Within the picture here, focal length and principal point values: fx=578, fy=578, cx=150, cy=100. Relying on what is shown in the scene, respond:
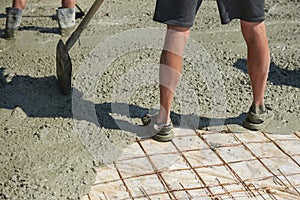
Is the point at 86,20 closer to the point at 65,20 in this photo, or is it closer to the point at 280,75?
the point at 65,20

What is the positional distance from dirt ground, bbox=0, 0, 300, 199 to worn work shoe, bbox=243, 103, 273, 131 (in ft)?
0.22

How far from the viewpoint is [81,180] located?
323cm

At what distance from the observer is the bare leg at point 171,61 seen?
3.45 metres

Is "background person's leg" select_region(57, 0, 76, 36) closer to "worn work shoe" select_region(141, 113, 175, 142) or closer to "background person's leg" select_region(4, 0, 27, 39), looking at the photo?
"background person's leg" select_region(4, 0, 27, 39)

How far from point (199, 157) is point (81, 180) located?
75 cm

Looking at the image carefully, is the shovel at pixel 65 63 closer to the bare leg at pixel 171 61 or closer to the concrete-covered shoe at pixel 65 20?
the bare leg at pixel 171 61

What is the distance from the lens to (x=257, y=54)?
3.67 meters

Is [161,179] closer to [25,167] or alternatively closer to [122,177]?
[122,177]

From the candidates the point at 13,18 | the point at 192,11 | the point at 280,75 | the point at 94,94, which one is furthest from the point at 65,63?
the point at 280,75

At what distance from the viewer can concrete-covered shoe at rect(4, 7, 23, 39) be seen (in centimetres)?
495

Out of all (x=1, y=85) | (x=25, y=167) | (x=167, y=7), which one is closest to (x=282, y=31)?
(x=167, y=7)

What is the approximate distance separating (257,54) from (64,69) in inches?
51.9

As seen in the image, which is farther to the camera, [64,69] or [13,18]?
[13,18]

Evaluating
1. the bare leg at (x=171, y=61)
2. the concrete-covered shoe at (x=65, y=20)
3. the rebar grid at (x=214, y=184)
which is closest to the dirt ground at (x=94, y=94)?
the concrete-covered shoe at (x=65, y=20)
